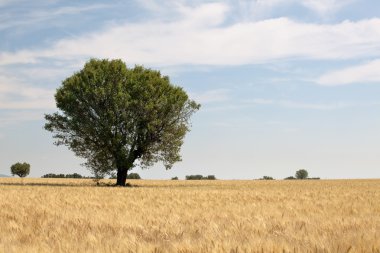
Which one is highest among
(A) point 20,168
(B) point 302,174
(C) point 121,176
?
(B) point 302,174

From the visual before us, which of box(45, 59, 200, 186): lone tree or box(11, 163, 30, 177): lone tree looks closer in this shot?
box(45, 59, 200, 186): lone tree

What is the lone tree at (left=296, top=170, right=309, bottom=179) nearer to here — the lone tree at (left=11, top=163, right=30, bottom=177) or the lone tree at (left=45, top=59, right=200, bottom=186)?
the lone tree at (left=11, top=163, right=30, bottom=177)

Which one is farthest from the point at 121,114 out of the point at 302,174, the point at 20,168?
the point at 302,174

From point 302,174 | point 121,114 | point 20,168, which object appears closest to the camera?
point 121,114

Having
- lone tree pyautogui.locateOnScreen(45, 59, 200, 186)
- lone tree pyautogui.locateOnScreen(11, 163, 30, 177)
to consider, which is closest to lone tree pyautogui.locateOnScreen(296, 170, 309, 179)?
lone tree pyautogui.locateOnScreen(11, 163, 30, 177)

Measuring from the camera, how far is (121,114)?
44.9 metres

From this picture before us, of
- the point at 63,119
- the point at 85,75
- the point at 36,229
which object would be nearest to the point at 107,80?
the point at 85,75

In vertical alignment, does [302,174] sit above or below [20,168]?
above

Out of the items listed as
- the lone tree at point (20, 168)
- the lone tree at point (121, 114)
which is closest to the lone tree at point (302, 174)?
the lone tree at point (20, 168)

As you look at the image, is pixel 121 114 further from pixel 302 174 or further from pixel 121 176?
pixel 302 174

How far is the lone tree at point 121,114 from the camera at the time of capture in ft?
146

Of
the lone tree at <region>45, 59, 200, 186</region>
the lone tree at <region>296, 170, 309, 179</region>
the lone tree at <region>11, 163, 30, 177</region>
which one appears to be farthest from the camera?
the lone tree at <region>296, 170, 309, 179</region>

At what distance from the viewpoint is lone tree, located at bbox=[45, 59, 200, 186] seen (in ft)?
146

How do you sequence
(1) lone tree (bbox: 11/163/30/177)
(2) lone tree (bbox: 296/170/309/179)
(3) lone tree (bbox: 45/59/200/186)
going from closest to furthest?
(3) lone tree (bbox: 45/59/200/186), (1) lone tree (bbox: 11/163/30/177), (2) lone tree (bbox: 296/170/309/179)
